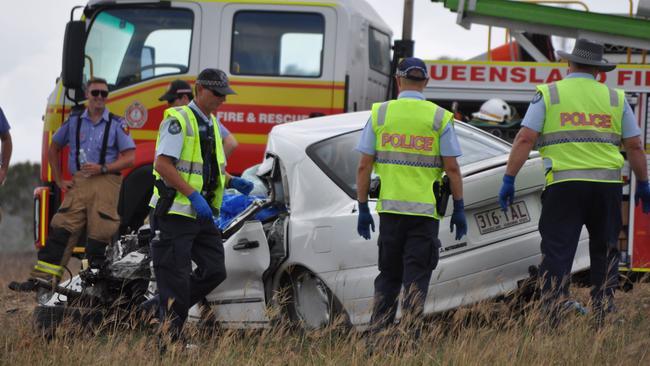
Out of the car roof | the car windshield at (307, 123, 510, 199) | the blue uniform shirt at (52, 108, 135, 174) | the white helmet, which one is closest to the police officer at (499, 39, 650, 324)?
the car windshield at (307, 123, 510, 199)

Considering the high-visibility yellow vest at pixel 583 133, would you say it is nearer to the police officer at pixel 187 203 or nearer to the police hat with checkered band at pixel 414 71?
the police hat with checkered band at pixel 414 71

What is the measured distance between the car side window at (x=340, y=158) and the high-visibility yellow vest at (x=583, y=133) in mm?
1110

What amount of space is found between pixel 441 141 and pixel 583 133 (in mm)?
884

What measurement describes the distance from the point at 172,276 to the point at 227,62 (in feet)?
13.1

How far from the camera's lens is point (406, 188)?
6.13 metres

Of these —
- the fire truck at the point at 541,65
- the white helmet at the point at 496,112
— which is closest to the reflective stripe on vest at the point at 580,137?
the fire truck at the point at 541,65

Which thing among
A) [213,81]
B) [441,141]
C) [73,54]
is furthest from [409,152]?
[73,54]

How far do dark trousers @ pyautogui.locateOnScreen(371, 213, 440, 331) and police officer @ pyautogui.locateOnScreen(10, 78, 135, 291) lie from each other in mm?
3222

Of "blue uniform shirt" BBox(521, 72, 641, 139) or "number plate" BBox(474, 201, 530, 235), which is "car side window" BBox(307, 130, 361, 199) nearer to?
"number plate" BBox(474, 201, 530, 235)

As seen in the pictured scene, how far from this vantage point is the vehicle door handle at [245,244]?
22.0ft

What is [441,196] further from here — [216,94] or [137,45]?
[137,45]

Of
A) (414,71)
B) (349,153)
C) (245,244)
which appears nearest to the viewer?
(414,71)

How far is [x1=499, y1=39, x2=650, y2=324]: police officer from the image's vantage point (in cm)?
641

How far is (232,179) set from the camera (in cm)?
700
